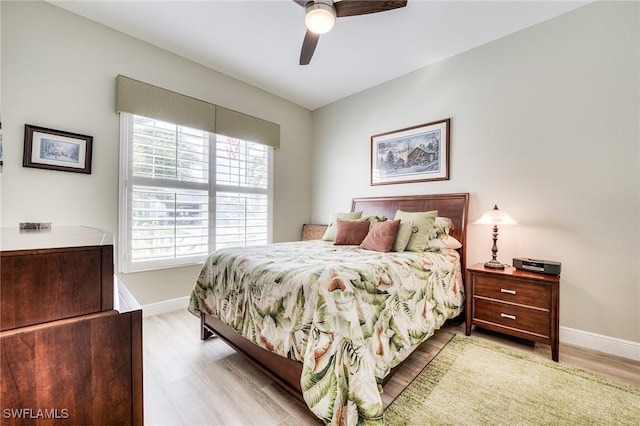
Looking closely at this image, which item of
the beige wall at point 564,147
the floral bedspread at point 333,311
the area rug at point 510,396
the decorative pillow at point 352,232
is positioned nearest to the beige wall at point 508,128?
the beige wall at point 564,147

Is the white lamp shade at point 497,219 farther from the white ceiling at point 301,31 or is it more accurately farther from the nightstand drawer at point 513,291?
the white ceiling at point 301,31

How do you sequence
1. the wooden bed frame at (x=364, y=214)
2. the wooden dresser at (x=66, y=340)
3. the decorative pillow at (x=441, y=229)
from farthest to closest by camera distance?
1. the decorative pillow at (x=441, y=229)
2. the wooden bed frame at (x=364, y=214)
3. the wooden dresser at (x=66, y=340)

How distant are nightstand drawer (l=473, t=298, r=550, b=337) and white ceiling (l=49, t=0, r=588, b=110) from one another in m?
2.62

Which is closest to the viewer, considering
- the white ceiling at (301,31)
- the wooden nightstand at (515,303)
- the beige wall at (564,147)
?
the wooden nightstand at (515,303)

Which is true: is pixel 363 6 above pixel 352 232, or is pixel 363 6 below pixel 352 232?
above

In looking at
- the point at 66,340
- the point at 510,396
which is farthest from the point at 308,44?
the point at 510,396

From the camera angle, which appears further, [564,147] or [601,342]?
[564,147]

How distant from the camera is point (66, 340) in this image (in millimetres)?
638

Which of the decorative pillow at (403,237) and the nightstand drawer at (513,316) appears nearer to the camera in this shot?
the nightstand drawer at (513,316)

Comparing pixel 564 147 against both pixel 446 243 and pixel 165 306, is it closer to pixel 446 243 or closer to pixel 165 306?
pixel 446 243

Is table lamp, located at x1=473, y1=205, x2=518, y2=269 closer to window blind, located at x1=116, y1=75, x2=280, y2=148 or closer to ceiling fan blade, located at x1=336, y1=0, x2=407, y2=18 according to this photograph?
ceiling fan blade, located at x1=336, y1=0, x2=407, y2=18

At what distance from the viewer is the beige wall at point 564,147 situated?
2172 mm

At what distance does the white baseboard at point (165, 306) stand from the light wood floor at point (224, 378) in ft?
1.10

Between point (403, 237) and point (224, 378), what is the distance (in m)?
1.83
